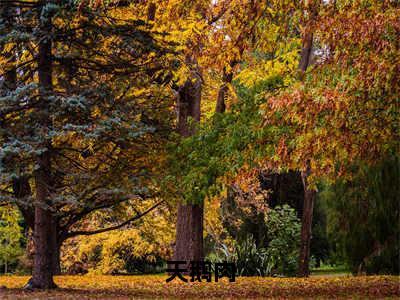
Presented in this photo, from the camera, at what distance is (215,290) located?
11914 mm

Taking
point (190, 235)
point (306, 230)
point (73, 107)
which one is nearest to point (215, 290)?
point (190, 235)

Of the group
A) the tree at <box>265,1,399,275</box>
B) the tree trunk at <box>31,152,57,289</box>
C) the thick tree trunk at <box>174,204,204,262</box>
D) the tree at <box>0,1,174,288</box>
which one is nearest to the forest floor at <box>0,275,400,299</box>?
the tree trunk at <box>31,152,57,289</box>

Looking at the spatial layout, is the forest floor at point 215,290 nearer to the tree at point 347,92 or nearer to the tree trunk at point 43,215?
the tree trunk at point 43,215

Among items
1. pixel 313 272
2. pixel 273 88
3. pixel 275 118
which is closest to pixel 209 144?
pixel 273 88

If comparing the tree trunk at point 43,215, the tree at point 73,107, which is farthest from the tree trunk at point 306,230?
the tree trunk at point 43,215

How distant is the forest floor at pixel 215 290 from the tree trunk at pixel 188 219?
2.63ft

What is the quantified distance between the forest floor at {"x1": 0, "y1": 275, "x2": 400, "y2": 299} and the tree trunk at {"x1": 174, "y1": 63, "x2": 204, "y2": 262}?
0.80 meters

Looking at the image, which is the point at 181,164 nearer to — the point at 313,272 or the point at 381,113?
the point at 381,113

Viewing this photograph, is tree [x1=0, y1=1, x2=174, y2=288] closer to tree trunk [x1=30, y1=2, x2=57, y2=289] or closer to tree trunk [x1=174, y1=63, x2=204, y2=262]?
tree trunk [x1=30, y1=2, x2=57, y2=289]

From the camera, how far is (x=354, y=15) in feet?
26.5

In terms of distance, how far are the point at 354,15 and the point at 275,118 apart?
80.0 inches

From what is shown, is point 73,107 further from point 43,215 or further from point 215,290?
point 215,290

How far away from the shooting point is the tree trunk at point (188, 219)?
571 inches

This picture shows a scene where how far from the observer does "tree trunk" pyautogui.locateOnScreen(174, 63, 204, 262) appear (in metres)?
14.5
